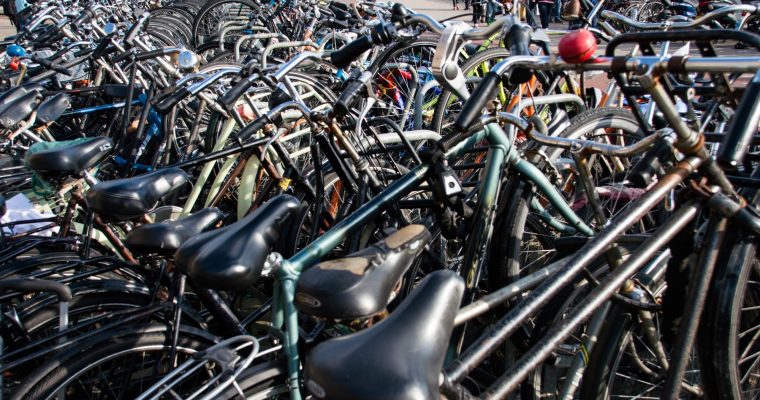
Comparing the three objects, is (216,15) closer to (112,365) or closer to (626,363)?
(112,365)

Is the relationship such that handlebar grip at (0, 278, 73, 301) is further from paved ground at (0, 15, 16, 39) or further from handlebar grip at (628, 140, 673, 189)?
paved ground at (0, 15, 16, 39)

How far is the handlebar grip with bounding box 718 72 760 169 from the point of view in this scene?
146 centimetres

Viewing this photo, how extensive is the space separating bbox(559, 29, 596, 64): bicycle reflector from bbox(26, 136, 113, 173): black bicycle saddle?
2148mm

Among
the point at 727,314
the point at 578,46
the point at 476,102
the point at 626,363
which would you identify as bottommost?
the point at 626,363

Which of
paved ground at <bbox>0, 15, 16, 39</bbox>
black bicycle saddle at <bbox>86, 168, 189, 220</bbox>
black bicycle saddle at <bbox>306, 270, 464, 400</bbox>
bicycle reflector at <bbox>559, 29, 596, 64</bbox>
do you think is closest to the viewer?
black bicycle saddle at <bbox>306, 270, 464, 400</bbox>

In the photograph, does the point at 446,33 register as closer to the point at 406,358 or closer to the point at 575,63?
the point at 575,63

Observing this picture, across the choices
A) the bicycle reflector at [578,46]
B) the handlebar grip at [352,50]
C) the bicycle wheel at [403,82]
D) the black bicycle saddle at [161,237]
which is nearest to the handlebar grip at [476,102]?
the bicycle reflector at [578,46]

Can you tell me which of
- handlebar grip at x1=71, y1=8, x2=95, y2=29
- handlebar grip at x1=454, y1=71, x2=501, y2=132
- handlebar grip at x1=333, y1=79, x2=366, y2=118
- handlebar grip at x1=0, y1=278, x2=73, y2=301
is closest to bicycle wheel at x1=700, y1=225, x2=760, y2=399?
handlebar grip at x1=454, y1=71, x2=501, y2=132

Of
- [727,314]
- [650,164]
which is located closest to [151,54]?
[650,164]

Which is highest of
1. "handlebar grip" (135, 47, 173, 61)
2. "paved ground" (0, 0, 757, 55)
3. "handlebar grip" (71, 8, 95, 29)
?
"handlebar grip" (71, 8, 95, 29)

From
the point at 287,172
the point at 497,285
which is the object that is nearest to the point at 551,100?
the point at 497,285

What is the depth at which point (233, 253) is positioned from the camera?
1670 mm

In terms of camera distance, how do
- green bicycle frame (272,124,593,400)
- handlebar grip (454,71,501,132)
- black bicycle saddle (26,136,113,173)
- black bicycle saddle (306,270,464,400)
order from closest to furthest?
black bicycle saddle (306,270,464,400), green bicycle frame (272,124,593,400), handlebar grip (454,71,501,132), black bicycle saddle (26,136,113,173)

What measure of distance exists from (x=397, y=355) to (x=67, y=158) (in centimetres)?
214
